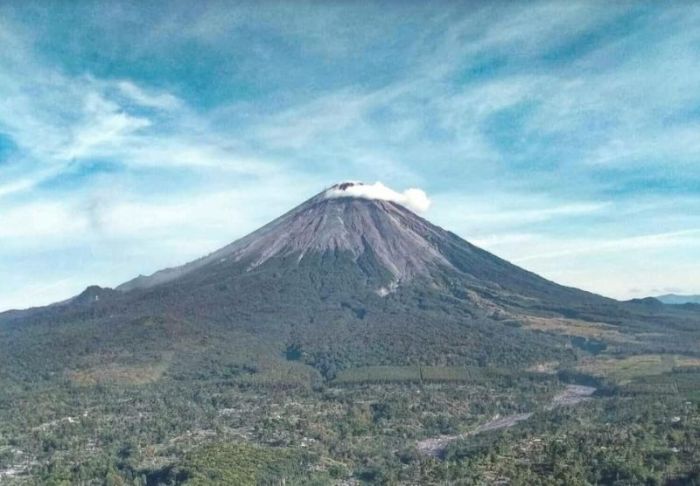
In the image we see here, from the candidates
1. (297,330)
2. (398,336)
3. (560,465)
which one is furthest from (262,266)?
(560,465)

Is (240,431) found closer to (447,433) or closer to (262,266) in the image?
(447,433)

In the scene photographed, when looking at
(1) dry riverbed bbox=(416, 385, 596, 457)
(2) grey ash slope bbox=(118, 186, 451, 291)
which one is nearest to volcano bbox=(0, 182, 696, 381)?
(2) grey ash slope bbox=(118, 186, 451, 291)

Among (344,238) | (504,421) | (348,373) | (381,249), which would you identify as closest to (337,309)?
(381,249)

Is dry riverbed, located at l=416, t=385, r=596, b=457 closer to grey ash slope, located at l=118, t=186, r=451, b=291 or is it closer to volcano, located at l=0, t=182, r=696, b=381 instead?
volcano, located at l=0, t=182, r=696, b=381

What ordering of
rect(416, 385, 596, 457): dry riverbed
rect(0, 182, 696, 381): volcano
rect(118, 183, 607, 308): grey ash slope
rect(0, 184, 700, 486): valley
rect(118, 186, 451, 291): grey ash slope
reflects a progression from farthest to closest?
rect(118, 186, 451, 291): grey ash slope → rect(118, 183, 607, 308): grey ash slope → rect(0, 182, 696, 381): volcano → rect(416, 385, 596, 457): dry riverbed → rect(0, 184, 700, 486): valley

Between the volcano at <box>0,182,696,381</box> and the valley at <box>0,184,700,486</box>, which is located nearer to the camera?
the valley at <box>0,184,700,486</box>

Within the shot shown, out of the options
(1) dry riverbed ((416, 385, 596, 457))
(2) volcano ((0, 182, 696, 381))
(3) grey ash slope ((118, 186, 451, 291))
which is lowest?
(1) dry riverbed ((416, 385, 596, 457))

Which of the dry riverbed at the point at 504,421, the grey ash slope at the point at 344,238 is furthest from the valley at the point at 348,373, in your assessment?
the grey ash slope at the point at 344,238

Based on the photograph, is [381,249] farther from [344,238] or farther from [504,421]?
[504,421]

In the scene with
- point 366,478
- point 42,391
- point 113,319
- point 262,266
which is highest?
point 262,266
